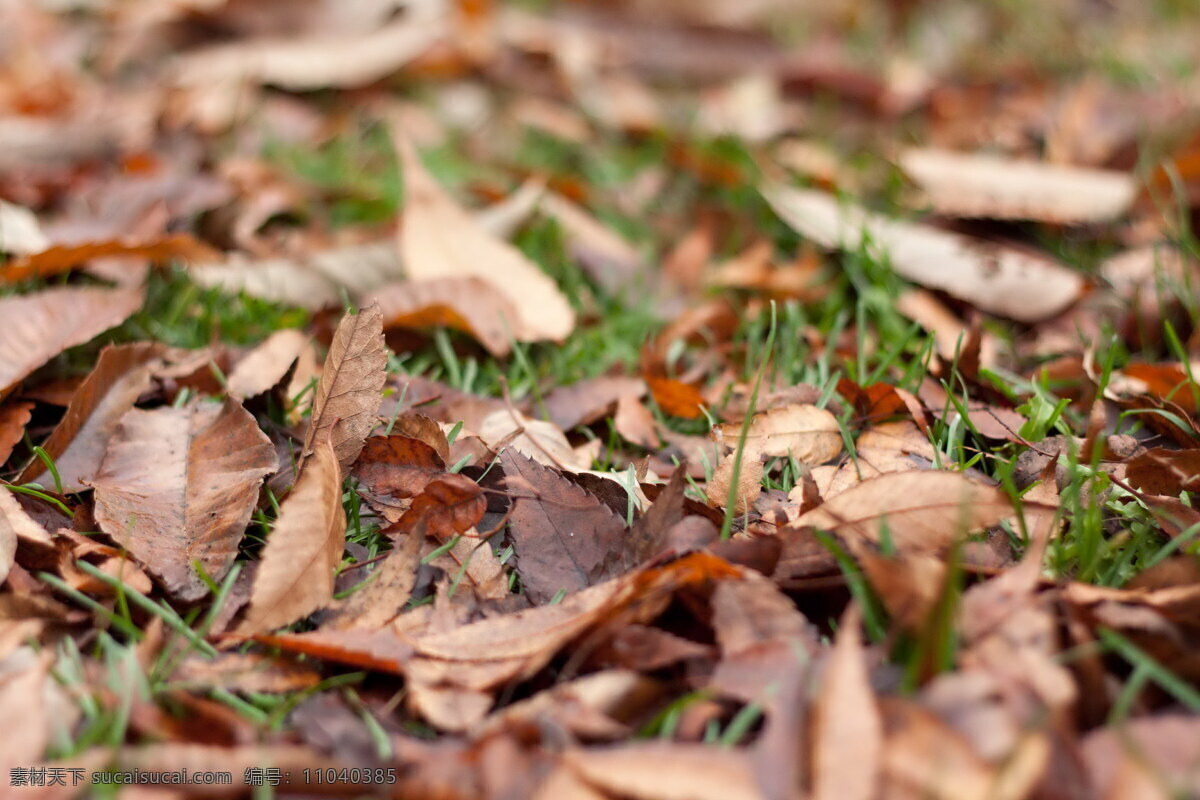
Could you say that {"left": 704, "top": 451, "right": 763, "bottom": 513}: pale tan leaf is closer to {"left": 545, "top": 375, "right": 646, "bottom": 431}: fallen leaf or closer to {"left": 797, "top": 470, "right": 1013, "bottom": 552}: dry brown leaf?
{"left": 797, "top": 470, "right": 1013, "bottom": 552}: dry brown leaf

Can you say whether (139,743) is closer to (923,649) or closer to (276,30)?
(923,649)

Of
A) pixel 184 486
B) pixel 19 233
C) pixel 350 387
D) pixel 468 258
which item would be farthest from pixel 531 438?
pixel 19 233

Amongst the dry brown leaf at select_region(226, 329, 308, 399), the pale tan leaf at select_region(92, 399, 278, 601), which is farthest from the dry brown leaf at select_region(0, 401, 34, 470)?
the dry brown leaf at select_region(226, 329, 308, 399)

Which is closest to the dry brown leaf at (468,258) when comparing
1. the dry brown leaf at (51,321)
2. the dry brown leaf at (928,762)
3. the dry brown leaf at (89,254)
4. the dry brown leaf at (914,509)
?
the dry brown leaf at (89,254)

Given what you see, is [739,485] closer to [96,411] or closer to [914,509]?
[914,509]

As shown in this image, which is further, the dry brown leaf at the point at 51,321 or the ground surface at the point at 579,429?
the dry brown leaf at the point at 51,321

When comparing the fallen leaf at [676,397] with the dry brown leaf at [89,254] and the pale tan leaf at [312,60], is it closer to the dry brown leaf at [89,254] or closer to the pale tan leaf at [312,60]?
the dry brown leaf at [89,254]
